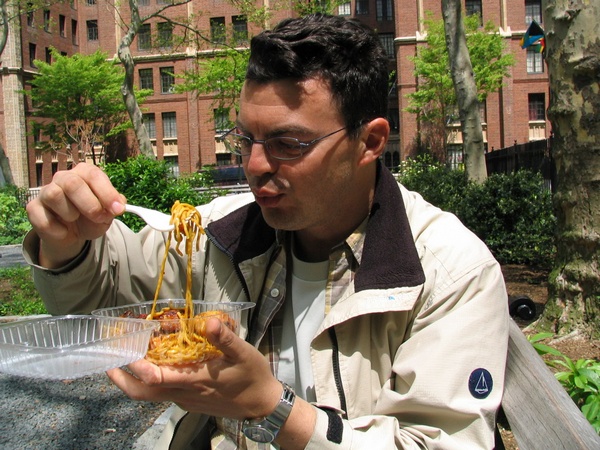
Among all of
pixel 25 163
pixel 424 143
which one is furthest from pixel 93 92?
pixel 424 143

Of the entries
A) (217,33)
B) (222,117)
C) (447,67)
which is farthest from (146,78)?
(447,67)

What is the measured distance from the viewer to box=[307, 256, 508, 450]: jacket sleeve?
1.47 metres

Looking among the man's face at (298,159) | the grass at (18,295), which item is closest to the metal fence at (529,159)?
the grass at (18,295)

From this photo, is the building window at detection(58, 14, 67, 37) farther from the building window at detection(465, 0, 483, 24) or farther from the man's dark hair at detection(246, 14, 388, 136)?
the man's dark hair at detection(246, 14, 388, 136)

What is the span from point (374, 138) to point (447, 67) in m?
28.5

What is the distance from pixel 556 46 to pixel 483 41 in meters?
26.2

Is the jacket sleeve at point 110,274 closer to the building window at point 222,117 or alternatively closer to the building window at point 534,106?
the building window at point 222,117

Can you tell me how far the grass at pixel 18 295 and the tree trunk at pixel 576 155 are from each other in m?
4.75

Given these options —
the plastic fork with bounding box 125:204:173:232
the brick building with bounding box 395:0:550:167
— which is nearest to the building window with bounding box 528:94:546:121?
the brick building with bounding box 395:0:550:167

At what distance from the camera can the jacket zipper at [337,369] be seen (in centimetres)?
168

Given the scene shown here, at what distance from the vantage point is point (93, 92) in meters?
33.2

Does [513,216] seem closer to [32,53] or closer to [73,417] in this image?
[73,417]

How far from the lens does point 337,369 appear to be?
66.7 inches

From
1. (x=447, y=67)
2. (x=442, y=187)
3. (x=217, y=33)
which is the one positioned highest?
(x=217, y=33)
